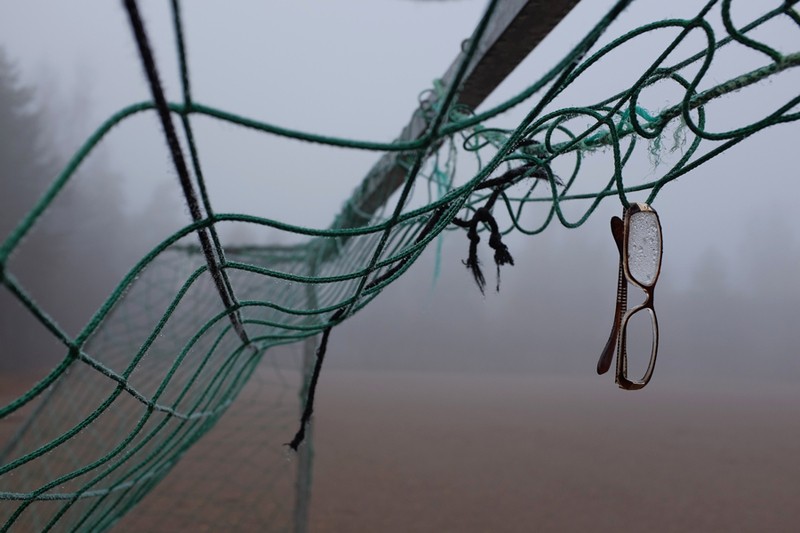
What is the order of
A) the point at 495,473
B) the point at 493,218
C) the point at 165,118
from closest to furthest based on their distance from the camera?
the point at 165,118, the point at 493,218, the point at 495,473

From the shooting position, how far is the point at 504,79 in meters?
0.96

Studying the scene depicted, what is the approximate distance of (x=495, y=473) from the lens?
612cm

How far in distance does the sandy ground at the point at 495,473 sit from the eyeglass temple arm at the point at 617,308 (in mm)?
1875

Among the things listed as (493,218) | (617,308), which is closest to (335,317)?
(493,218)

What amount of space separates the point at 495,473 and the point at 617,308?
6057 mm

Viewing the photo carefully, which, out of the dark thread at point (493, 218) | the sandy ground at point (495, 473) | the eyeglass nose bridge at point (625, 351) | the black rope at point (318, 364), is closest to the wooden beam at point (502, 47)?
the dark thread at point (493, 218)

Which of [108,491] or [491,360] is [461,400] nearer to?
[108,491]

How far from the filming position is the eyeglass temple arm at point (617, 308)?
0.51 metres

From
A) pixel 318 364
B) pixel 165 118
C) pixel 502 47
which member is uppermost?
pixel 502 47

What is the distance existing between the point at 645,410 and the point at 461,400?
3.77 metres

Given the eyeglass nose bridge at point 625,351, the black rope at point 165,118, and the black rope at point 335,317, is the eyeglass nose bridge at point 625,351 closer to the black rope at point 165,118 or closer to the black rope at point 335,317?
the black rope at point 335,317

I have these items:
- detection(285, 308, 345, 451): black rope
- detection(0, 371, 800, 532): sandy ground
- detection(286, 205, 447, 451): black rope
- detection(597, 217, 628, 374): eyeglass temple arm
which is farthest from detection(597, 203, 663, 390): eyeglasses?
detection(0, 371, 800, 532): sandy ground

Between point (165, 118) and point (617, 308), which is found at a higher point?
A: point (165, 118)

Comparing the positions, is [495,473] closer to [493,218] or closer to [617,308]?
[493,218]
